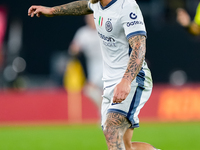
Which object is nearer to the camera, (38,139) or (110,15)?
(110,15)

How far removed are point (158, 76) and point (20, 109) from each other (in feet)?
36.5

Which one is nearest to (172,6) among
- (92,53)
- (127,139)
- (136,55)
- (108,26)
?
(92,53)

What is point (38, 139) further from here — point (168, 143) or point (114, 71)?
point (114, 71)

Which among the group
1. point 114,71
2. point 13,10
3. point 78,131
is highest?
point 13,10

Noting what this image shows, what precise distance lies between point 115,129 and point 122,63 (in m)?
0.77

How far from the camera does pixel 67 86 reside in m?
20.3

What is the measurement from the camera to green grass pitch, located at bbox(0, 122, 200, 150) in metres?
8.98

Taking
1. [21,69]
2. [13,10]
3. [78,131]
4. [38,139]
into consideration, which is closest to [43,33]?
[13,10]

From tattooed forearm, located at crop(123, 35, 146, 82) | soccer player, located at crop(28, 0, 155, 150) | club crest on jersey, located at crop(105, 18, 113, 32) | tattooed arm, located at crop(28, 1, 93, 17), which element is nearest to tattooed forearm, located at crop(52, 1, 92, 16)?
tattooed arm, located at crop(28, 1, 93, 17)

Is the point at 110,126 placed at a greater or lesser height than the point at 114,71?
lesser

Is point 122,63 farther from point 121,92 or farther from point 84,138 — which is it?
point 84,138

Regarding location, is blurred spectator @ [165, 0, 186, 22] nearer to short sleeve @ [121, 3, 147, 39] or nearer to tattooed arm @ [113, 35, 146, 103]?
short sleeve @ [121, 3, 147, 39]

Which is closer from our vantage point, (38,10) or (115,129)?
(115,129)

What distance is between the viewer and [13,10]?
24562 mm
